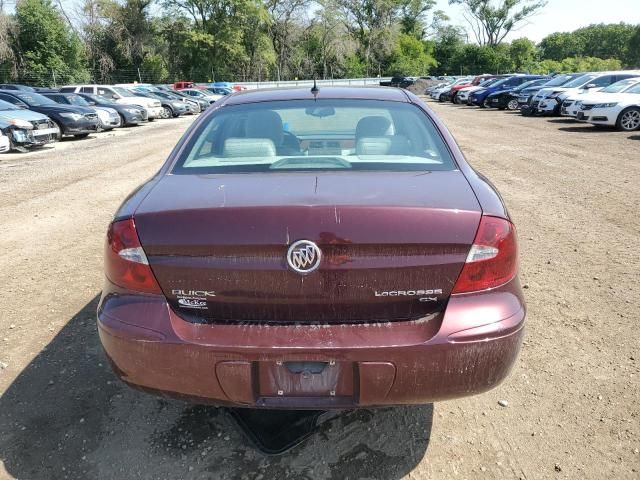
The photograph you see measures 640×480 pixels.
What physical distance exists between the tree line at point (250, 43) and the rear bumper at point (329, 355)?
46252 millimetres

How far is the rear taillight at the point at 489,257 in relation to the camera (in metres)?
2.03

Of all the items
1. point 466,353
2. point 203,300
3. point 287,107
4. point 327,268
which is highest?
point 287,107

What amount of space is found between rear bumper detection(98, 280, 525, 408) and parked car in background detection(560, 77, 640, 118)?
52.0 feet

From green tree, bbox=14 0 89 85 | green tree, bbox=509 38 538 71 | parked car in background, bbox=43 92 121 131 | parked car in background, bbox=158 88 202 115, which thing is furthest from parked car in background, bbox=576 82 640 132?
green tree, bbox=509 38 538 71

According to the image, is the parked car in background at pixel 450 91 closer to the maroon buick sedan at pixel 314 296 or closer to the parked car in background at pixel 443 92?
the parked car in background at pixel 443 92

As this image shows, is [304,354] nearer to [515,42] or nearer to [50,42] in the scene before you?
[50,42]

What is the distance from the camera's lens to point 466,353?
200 centimetres

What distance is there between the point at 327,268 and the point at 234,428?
1170 millimetres

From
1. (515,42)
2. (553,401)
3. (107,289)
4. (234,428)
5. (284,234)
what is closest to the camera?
(284,234)

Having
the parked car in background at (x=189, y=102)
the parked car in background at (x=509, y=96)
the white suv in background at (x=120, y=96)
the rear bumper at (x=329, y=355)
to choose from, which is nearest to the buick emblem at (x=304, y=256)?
the rear bumper at (x=329, y=355)

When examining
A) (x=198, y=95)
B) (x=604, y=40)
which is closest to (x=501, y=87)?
(x=198, y=95)

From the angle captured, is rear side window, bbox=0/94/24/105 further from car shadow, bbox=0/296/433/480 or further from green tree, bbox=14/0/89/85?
green tree, bbox=14/0/89/85

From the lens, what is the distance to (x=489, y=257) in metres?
2.06

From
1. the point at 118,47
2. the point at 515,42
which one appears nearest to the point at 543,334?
the point at 118,47
